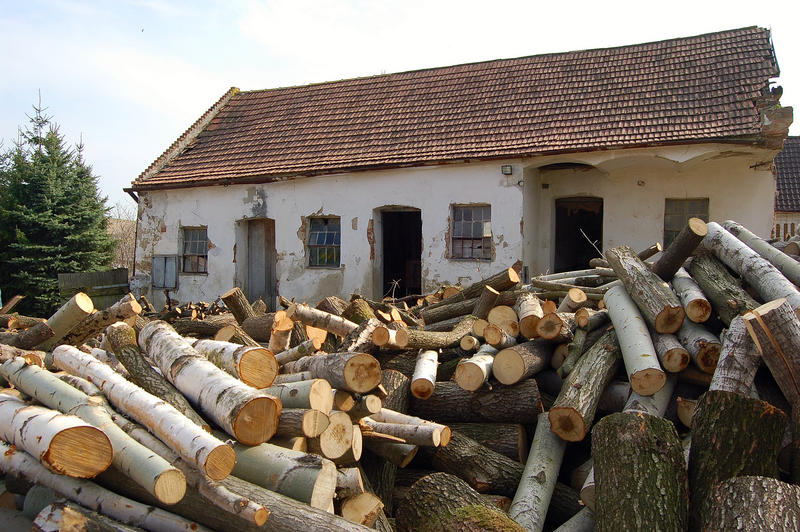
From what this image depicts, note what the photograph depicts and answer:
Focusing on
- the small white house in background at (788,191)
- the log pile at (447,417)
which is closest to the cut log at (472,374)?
the log pile at (447,417)

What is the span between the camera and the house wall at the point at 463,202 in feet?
38.0

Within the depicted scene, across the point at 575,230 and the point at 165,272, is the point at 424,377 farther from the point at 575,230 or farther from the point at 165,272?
the point at 165,272

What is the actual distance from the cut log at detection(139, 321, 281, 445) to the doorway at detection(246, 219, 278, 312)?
1106 centimetres

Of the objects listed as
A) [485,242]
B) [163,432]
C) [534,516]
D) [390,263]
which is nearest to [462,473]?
[534,516]

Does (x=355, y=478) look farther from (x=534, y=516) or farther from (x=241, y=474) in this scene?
(x=534, y=516)

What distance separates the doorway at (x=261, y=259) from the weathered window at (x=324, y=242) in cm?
159

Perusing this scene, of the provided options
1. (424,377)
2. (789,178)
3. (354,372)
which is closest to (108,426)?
(354,372)

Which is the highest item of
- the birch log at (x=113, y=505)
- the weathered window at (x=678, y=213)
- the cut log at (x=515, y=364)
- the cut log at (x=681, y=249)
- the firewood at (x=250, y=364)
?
the weathered window at (x=678, y=213)

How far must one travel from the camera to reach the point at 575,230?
1492cm

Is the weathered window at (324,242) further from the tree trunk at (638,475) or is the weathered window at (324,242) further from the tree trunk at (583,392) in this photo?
the tree trunk at (638,475)

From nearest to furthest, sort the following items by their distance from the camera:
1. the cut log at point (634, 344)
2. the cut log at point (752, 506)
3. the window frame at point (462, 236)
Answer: the cut log at point (752, 506) → the cut log at point (634, 344) → the window frame at point (462, 236)

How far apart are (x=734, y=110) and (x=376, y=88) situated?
874 cm

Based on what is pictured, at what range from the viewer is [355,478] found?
364 cm

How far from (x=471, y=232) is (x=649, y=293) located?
7318 mm
